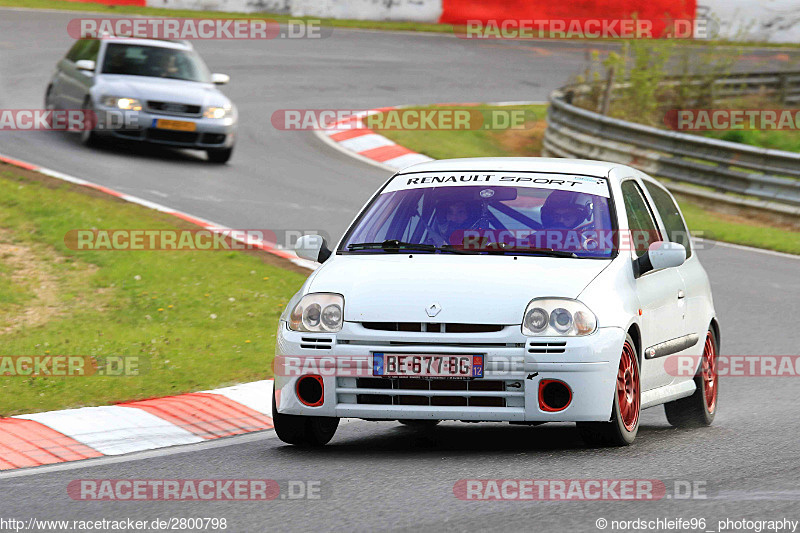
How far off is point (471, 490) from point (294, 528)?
935 mm

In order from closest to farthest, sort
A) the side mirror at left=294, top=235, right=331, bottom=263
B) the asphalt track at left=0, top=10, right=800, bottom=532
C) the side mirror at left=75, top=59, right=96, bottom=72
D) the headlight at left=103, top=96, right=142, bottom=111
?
the asphalt track at left=0, top=10, right=800, bottom=532 → the side mirror at left=294, top=235, right=331, bottom=263 → the headlight at left=103, top=96, right=142, bottom=111 → the side mirror at left=75, top=59, right=96, bottom=72

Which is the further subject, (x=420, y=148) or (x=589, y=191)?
(x=420, y=148)

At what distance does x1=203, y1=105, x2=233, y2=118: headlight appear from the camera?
18.8m

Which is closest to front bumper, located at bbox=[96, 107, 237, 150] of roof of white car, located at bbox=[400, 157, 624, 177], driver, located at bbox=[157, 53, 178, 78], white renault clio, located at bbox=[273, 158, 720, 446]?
driver, located at bbox=[157, 53, 178, 78]

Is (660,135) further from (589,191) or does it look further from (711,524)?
(711,524)

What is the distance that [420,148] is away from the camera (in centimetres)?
2214

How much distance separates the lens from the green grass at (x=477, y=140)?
73.4 ft

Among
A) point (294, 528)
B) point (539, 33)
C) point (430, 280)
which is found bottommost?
point (539, 33)

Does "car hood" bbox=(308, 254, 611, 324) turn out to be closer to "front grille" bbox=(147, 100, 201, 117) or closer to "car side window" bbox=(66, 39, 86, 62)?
"front grille" bbox=(147, 100, 201, 117)

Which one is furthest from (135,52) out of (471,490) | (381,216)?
(471,490)

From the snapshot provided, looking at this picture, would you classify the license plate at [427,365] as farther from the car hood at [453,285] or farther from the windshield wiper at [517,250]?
the windshield wiper at [517,250]

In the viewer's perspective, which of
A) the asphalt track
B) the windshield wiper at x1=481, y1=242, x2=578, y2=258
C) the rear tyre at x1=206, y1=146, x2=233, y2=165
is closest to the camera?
the asphalt track

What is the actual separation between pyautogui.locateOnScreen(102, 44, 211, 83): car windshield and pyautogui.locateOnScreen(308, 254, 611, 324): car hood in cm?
1291

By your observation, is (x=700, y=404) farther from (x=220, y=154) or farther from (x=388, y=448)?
(x=220, y=154)
